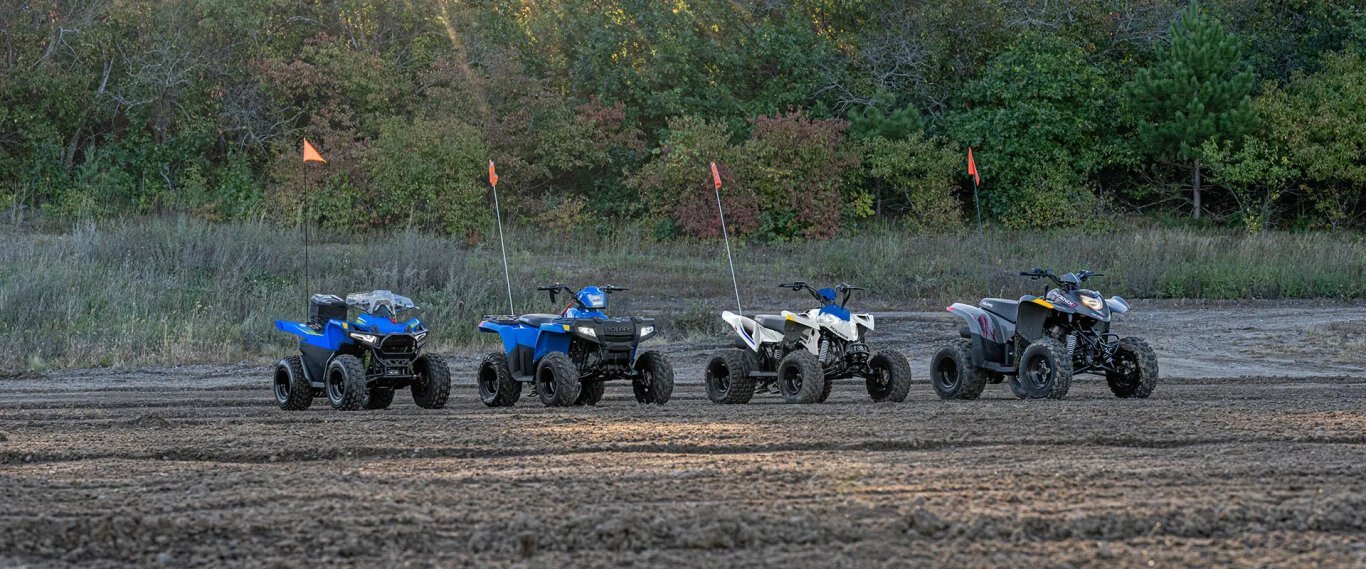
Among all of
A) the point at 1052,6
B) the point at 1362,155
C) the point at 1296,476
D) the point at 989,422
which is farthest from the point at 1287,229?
the point at 1296,476

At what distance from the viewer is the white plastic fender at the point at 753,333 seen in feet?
49.0

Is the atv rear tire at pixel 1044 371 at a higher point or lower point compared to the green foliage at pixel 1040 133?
lower

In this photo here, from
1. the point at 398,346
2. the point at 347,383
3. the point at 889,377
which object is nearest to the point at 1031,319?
the point at 889,377

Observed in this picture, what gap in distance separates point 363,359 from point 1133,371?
6805 millimetres

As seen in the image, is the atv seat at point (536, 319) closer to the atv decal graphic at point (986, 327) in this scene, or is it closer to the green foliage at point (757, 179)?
the atv decal graphic at point (986, 327)

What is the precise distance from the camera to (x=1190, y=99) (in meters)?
36.8

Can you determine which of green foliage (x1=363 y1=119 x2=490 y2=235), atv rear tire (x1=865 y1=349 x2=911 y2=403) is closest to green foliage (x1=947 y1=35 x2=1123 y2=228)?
green foliage (x1=363 y1=119 x2=490 y2=235)

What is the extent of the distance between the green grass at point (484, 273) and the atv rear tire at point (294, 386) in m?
7.65

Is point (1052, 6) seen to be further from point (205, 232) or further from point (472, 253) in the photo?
point (205, 232)

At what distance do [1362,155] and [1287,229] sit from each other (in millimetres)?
2320

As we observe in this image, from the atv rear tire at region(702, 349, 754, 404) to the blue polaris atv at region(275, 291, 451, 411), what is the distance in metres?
2.48

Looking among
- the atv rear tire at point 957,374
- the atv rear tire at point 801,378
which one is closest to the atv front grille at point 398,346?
the atv rear tire at point 801,378

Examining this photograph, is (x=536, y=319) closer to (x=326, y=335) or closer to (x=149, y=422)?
(x=326, y=335)

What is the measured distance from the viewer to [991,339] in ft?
49.8
